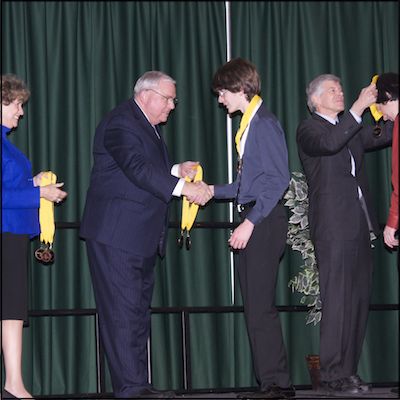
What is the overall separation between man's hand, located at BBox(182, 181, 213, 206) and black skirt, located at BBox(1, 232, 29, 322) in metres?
0.80

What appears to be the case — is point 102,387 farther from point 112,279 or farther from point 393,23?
point 393,23

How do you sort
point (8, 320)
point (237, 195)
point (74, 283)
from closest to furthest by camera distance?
1. point (8, 320)
2. point (237, 195)
3. point (74, 283)

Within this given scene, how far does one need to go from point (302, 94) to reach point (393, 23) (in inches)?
30.0

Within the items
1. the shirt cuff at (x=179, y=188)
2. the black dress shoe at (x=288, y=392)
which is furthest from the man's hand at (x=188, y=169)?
the black dress shoe at (x=288, y=392)

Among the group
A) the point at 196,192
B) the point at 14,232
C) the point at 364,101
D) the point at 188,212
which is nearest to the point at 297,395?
the point at 188,212

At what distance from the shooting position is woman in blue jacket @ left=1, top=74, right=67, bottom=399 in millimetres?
3777

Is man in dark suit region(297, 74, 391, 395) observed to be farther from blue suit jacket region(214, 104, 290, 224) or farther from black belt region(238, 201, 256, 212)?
black belt region(238, 201, 256, 212)

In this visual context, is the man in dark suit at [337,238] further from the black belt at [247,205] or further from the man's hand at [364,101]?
the black belt at [247,205]

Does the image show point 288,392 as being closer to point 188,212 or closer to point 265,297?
point 265,297

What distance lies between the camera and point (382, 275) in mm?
5430

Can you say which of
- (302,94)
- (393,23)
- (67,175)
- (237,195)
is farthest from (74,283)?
(393,23)

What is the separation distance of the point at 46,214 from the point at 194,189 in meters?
0.72

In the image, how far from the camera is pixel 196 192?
409 cm

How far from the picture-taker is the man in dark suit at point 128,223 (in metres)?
3.95
